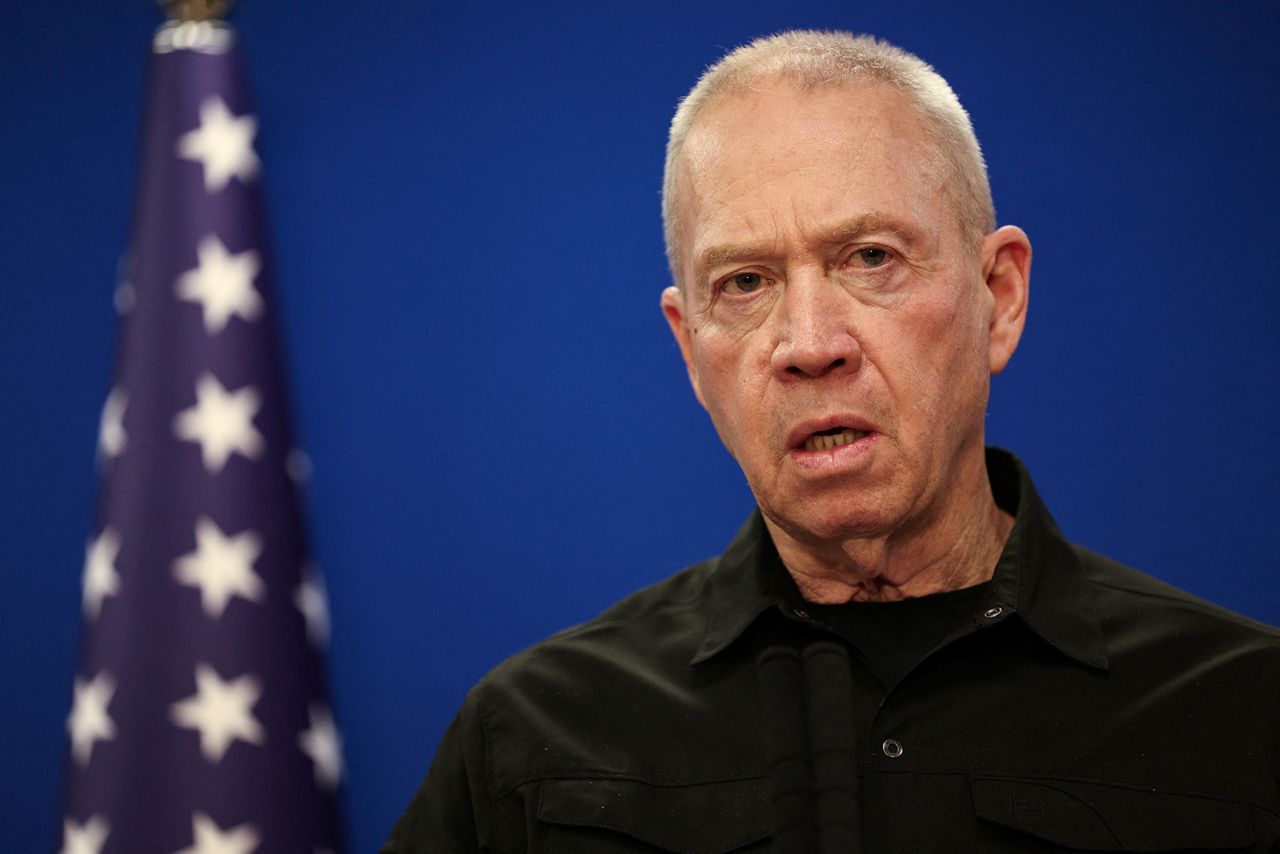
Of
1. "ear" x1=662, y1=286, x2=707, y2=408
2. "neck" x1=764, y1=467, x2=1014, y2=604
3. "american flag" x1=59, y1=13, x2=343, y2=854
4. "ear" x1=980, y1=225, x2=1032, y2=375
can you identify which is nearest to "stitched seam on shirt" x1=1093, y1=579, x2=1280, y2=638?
"neck" x1=764, y1=467, x2=1014, y2=604

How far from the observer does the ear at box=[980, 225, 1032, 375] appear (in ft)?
5.16

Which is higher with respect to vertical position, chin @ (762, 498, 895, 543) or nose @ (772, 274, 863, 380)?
nose @ (772, 274, 863, 380)

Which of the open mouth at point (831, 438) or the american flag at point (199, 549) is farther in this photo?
the american flag at point (199, 549)

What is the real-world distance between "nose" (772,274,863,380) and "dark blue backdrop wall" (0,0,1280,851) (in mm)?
963

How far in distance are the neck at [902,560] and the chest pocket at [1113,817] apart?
0.94 ft

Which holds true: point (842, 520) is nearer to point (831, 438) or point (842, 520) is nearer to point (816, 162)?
point (831, 438)

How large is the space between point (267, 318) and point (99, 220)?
662 mm

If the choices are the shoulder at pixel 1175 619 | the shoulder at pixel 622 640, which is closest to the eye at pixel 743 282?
Answer: the shoulder at pixel 622 640

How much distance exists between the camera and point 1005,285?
5.27ft

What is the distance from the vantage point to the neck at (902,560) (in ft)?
5.00

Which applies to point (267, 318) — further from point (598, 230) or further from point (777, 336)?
point (777, 336)

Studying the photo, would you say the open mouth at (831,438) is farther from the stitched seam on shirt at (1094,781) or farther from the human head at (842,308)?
the stitched seam on shirt at (1094,781)

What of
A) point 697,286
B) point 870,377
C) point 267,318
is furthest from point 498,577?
point 870,377

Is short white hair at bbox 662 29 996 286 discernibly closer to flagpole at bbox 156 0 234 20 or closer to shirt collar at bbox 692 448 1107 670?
shirt collar at bbox 692 448 1107 670
